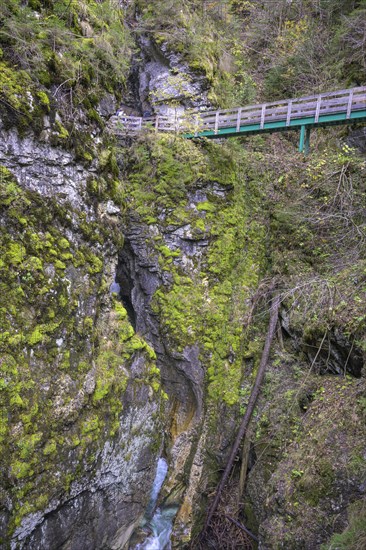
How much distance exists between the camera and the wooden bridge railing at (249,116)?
8734mm

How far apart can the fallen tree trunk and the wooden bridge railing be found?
4583mm

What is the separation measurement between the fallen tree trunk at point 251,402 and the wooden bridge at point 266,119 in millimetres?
4367

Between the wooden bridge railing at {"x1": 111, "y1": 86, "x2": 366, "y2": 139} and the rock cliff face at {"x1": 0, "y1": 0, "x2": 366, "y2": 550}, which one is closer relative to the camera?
the rock cliff face at {"x1": 0, "y1": 0, "x2": 366, "y2": 550}

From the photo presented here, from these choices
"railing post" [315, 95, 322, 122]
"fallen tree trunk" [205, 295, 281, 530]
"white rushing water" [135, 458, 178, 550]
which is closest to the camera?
"white rushing water" [135, 458, 178, 550]

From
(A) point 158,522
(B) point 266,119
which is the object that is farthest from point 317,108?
(A) point 158,522

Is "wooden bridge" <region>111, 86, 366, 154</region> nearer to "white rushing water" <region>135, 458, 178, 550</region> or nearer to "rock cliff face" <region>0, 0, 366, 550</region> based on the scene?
"rock cliff face" <region>0, 0, 366, 550</region>

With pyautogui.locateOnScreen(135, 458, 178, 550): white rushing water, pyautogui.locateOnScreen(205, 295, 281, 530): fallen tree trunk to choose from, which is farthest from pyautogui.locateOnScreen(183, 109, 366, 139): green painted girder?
pyautogui.locateOnScreen(135, 458, 178, 550): white rushing water

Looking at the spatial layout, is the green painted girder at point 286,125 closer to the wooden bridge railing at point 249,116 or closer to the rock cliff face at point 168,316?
the wooden bridge railing at point 249,116

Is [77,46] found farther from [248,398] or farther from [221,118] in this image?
[248,398]

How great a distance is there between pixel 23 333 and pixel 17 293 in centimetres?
57

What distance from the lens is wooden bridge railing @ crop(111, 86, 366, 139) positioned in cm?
873

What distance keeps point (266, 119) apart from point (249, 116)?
483 mm

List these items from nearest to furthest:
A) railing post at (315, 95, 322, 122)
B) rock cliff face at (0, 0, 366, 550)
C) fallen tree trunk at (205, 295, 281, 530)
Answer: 1. rock cliff face at (0, 0, 366, 550)
2. fallen tree trunk at (205, 295, 281, 530)
3. railing post at (315, 95, 322, 122)

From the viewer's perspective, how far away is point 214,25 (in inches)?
537
